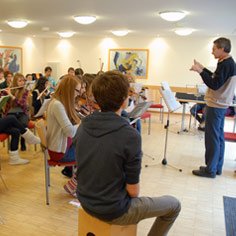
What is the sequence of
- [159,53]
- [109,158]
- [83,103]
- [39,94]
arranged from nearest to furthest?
[109,158]
[83,103]
[39,94]
[159,53]

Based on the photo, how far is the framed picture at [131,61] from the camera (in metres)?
7.85

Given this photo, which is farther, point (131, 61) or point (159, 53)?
point (131, 61)

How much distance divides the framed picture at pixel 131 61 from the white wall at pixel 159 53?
0.42 feet

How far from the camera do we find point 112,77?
127cm

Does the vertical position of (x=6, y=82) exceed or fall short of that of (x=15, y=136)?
it exceeds it

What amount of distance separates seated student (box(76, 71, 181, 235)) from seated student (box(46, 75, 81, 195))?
3.42 ft

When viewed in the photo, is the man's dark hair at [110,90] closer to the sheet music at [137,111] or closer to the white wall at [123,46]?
the sheet music at [137,111]

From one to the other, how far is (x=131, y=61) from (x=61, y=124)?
5969 millimetres

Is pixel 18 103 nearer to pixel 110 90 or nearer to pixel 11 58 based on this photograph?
pixel 110 90

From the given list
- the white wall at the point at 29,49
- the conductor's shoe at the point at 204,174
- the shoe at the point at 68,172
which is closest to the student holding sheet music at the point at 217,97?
the conductor's shoe at the point at 204,174

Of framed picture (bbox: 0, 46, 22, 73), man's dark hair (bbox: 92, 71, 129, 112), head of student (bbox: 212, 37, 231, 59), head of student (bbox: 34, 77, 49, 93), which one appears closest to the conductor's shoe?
head of student (bbox: 212, 37, 231, 59)

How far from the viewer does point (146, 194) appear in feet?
8.79

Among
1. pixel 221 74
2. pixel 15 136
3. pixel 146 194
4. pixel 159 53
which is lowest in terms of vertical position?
pixel 146 194

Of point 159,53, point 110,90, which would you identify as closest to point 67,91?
point 110,90
